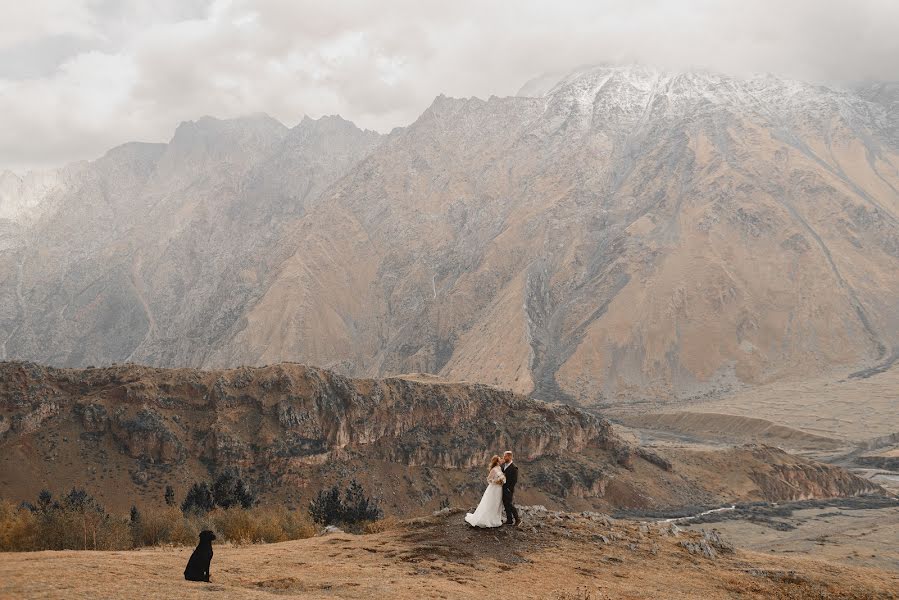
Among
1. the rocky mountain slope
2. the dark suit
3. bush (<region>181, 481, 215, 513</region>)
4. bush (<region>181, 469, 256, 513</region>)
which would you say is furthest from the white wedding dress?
the rocky mountain slope

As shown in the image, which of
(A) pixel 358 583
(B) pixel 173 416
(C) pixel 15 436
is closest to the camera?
(A) pixel 358 583

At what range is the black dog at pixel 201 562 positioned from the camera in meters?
20.4

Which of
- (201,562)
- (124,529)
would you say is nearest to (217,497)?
(124,529)

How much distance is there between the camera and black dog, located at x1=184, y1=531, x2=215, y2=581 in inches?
802

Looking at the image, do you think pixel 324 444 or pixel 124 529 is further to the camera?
pixel 324 444

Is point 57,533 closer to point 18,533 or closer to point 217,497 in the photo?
point 18,533

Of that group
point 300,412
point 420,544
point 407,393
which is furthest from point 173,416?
point 420,544

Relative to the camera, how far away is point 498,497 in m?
26.8

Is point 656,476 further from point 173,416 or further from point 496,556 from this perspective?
point 496,556

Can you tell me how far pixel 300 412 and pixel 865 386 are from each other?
571ft

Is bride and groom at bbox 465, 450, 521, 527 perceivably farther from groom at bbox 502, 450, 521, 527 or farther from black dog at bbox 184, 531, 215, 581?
black dog at bbox 184, 531, 215, 581

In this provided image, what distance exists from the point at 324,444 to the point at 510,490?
69035mm

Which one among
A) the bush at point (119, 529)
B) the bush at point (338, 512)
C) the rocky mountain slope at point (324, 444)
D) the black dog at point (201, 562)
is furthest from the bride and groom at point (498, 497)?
the rocky mountain slope at point (324, 444)

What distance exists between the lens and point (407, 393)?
10456 cm
